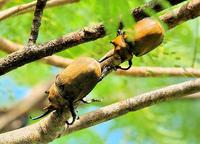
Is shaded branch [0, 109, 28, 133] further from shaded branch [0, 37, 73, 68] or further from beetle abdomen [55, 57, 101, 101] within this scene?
beetle abdomen [55, 57, 101, 101]

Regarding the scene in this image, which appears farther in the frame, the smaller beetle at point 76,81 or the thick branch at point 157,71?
the thick branch at point 157,71

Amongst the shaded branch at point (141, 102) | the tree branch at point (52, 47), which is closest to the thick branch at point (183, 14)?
the tree branch at point (52, 47)

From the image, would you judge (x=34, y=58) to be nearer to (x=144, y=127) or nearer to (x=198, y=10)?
(x=198, y=10)

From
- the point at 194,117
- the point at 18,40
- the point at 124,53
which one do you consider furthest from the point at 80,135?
the point at 124,53

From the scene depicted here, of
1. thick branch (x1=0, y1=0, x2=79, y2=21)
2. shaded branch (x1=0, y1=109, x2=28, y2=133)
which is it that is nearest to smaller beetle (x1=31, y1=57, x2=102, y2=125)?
thick branch (x1=0, y1=0, x2=79, y2=21)

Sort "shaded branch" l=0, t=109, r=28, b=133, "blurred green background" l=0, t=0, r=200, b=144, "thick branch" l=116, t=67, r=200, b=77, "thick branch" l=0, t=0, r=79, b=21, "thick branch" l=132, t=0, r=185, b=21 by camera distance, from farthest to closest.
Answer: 1. "shaded branch" l=0, t=109, r=28, b=133
2. "thick branch" l=116, t=67, r=200, b=77
3. "blurred green background" l=0, t=0, r=200, b=144
4. "thick branch" l=0, t=0, r=79, b=21
5. "thick branch" l=132, t=0, r=185, b=21

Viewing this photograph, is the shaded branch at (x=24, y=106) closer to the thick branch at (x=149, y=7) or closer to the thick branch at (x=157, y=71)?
the thick branch at (x=157, y=71)

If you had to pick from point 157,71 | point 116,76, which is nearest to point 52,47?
point 157,71
